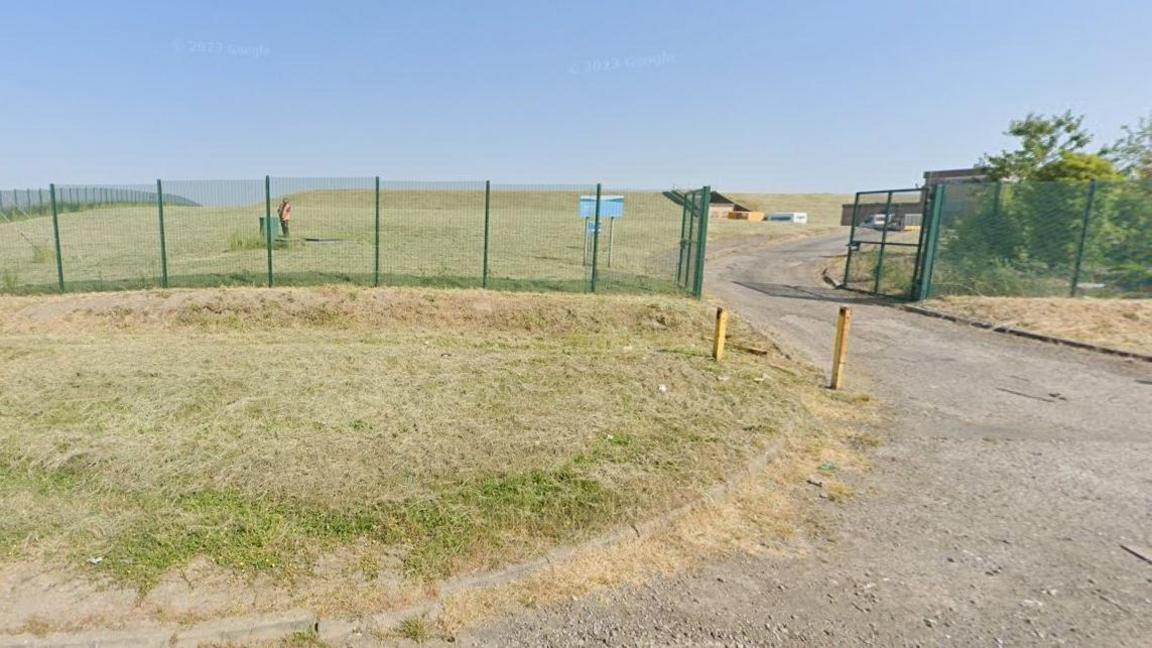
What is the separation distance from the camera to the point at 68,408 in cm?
454

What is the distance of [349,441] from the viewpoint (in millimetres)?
4020

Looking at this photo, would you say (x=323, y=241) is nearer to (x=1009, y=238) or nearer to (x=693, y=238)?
(x=693, y=238)

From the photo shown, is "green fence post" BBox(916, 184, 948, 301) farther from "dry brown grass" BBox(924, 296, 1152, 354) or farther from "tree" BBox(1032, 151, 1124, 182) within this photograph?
"tree" BBox(1032, 151, 1124, 182)

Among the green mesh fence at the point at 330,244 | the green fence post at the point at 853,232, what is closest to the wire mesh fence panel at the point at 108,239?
the green mesh fence at the point at 330,244

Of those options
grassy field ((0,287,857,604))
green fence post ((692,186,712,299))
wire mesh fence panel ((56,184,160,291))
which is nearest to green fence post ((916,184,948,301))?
green fence post ((692,186,712,299))

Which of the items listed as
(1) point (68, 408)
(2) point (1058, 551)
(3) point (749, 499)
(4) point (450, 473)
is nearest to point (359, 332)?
(1) point (68, 408)

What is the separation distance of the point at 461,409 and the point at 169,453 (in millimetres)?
2045

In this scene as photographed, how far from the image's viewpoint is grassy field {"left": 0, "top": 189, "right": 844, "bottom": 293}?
34.5 feet

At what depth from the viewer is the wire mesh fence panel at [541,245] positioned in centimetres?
1063

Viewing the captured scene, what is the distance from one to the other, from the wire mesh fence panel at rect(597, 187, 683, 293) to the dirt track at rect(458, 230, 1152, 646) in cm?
591

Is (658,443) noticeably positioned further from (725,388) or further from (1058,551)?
(1058,551)

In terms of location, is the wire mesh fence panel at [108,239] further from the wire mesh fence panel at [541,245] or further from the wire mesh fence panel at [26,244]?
the wire mesh fence panel at [541,245]

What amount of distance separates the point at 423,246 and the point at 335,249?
3.26 meters

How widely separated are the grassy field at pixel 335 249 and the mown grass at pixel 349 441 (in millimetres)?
3057
